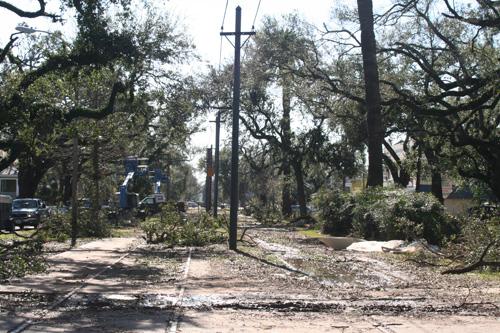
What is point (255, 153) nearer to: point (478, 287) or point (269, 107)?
point (269, 107)

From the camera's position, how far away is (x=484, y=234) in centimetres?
1570

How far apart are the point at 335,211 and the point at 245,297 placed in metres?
22.2

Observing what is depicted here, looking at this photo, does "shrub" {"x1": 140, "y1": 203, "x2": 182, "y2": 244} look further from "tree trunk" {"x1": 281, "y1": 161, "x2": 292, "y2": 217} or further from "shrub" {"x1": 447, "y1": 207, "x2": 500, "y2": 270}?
"tree trunk" {"x1": 281, "y1": 161, "x2": 292, "y2": 217}

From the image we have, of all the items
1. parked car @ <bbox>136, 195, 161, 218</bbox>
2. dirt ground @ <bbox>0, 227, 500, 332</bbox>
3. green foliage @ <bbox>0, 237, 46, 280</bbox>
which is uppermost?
parked car @ <bbox>136, 195, 161, 218</bbox>

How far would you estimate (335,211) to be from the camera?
3281 centimetres

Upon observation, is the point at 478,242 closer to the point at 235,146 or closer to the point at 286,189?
the point at 235,146

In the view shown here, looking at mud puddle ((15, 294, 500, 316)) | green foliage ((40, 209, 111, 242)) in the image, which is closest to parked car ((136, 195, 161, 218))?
green foliage ((40, 209, 111, 242))

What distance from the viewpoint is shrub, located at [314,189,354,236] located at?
3144 cm

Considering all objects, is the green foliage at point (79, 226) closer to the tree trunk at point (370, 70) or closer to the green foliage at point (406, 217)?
the green foliage at point (406, 217)

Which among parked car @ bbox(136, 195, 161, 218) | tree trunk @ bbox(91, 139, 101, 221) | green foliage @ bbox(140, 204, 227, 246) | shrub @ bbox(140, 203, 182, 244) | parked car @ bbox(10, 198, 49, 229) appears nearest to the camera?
green foliage @ bbox(140, 204, 227, 246)

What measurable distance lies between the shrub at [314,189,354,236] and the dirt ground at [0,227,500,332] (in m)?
12.8

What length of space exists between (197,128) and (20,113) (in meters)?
38.9

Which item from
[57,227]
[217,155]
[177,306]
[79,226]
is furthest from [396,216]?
[217,155]

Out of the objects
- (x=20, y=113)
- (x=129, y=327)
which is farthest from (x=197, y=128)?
(x=129, y=327)
